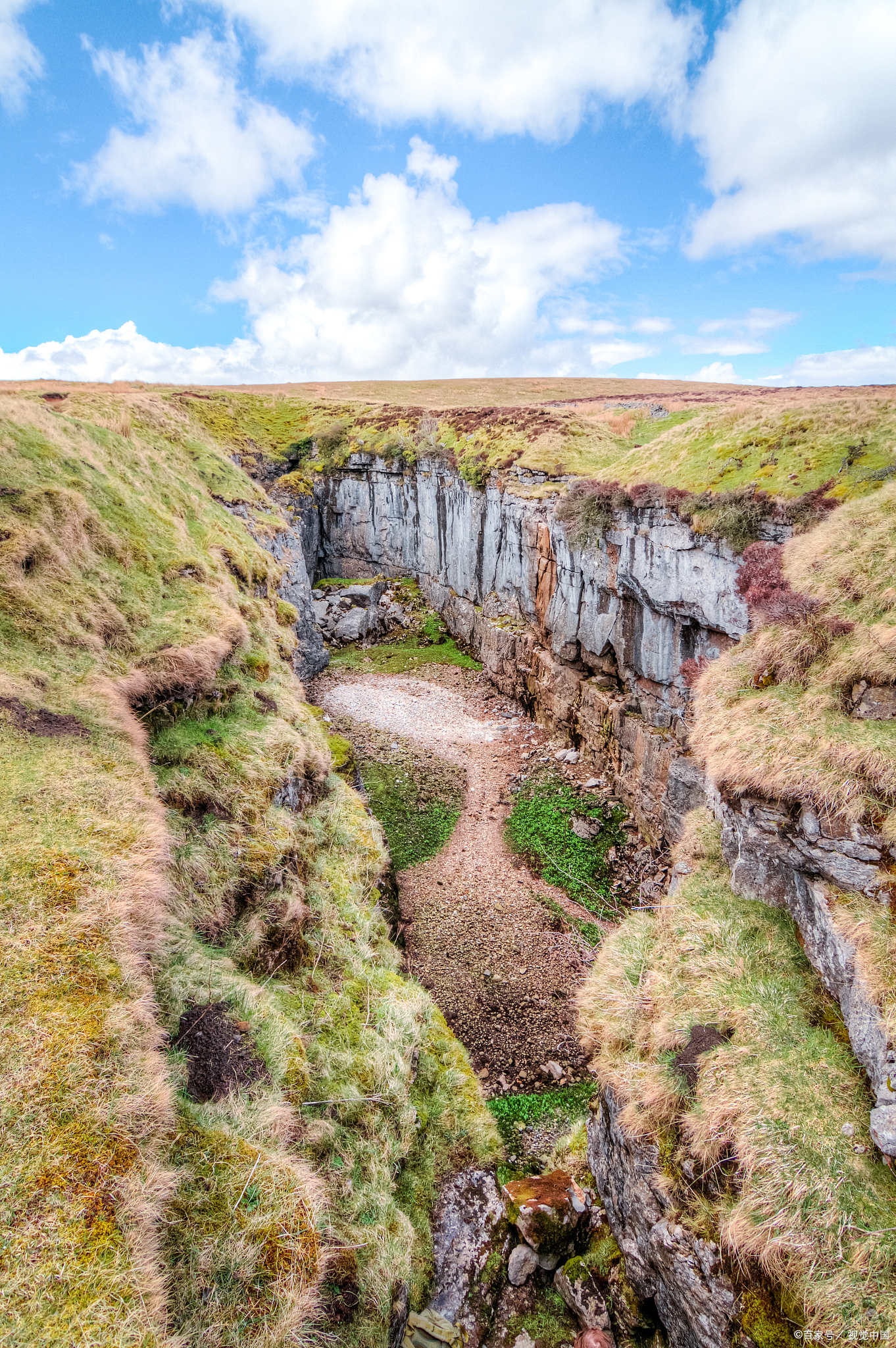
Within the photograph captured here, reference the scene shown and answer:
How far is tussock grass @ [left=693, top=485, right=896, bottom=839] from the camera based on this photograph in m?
9.79

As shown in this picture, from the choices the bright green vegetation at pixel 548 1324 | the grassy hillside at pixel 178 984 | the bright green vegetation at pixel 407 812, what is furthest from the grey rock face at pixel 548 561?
the bright green vegetation at pixel 548 1324

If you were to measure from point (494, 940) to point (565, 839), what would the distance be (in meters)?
5.43

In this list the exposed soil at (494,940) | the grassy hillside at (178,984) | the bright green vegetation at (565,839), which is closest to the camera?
the grassy hillside at (178,984)

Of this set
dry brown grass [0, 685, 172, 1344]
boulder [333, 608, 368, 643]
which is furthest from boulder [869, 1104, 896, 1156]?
boulder [333, 608, 368, 643]

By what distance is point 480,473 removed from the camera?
36.8 m

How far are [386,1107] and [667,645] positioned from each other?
665 inches

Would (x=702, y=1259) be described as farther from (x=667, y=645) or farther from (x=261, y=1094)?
(x=667, y=645)

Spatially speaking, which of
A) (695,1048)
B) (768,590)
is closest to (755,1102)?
(695,1048)

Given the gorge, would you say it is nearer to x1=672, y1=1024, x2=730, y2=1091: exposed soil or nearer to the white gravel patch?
x1=672, y1=1024, x2=730, y2=1091: exposed soil

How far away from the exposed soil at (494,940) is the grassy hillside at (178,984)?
277cm

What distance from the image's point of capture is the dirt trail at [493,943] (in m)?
14.3

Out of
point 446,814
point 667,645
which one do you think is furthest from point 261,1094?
point 667,645

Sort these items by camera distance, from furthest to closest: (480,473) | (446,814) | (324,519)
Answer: (324,519) → (480,473) → (446,814)

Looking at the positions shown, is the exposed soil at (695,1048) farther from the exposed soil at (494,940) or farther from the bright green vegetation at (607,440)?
the bright green vegetation at (607,440)
